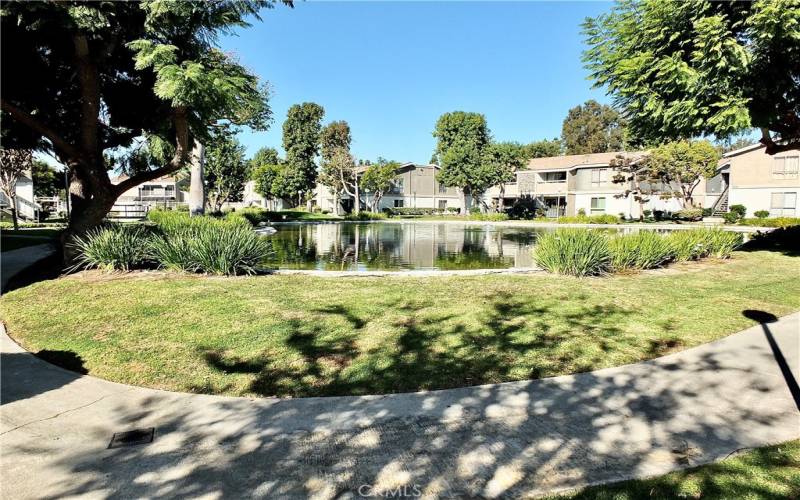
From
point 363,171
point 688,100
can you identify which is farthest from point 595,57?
point 363,171

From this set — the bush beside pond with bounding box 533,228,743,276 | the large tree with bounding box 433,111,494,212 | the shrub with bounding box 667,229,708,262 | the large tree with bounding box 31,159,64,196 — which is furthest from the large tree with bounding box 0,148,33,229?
the large tree with bounding box 433,111,494,212

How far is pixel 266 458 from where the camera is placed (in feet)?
10.7

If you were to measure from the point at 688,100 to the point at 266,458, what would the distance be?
12633 mm

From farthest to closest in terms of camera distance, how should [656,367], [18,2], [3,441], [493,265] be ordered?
1. [493,265]
2. [18,2]
3. [656,367]
4. [3,441]

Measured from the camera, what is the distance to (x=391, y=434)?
3596 millimetres

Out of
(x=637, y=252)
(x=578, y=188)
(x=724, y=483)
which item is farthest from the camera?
(x=578, y=188)

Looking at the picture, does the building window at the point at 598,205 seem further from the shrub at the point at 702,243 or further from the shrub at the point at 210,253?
the shrub at the point at 210,253

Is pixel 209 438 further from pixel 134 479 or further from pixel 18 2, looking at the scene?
pixel 18 2

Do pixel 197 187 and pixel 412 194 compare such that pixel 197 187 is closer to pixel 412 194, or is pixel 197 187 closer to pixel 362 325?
pixel 362 325

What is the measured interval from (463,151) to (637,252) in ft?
145

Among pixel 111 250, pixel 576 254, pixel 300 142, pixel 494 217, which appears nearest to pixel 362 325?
pixel 576 254

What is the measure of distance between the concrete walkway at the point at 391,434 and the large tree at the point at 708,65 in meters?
8.46

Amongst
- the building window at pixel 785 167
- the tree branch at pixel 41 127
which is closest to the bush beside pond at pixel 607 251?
the tree branch at pixel 41 127

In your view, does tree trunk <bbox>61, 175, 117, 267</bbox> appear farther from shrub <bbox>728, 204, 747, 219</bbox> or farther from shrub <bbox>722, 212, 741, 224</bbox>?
shrub <bbox>728, 204, 747, 219</bbox>
